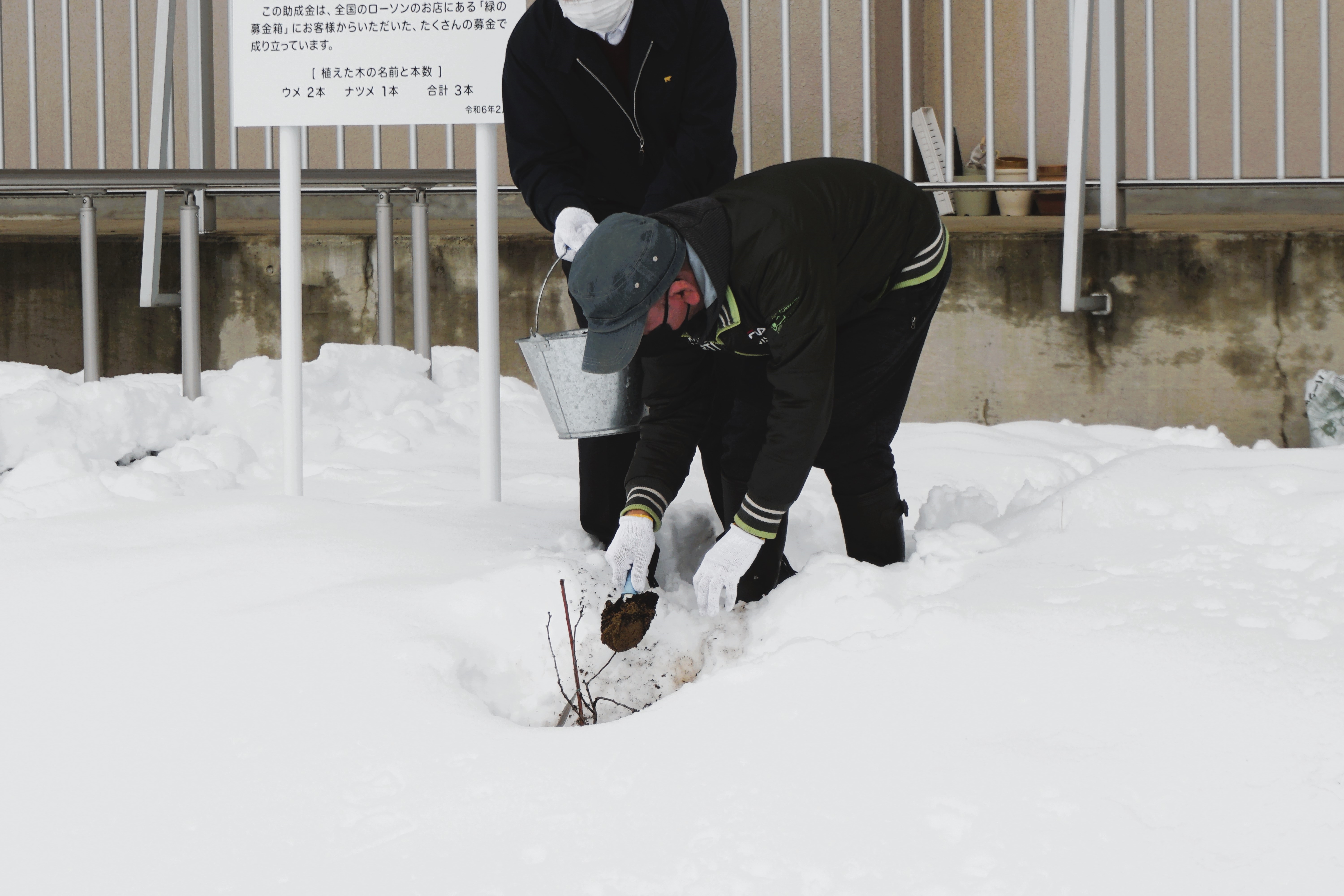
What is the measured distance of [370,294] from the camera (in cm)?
475

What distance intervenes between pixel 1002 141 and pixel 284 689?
182 inches

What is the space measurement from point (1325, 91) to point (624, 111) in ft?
10.0

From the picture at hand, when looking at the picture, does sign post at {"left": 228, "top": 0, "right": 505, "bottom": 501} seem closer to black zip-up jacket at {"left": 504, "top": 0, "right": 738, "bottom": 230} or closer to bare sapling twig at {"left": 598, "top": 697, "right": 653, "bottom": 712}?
black zip-up jacket at {"left": 504, "top": 0, "right": 738, "bottom": 230}

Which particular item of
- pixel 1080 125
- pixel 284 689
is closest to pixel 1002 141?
pixel 1080 125

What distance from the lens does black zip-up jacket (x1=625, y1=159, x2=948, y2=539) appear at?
203 centimetres

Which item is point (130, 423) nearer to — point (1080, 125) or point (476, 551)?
point (476, 551)

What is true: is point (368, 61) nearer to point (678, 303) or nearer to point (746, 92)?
point (678, 303)

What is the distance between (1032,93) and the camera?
4477 mm

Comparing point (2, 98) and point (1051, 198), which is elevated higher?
point (2, 98)

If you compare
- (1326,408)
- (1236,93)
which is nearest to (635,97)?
(1326,408)

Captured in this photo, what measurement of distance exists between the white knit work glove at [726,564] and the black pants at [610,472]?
1.83 feet

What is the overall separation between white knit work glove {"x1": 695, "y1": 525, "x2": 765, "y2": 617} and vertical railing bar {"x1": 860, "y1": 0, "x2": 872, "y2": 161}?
260 centimetres

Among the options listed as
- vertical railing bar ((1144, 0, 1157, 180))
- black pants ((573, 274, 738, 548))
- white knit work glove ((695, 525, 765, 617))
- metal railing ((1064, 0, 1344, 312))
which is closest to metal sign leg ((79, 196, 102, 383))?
black pants ((573, 274, 738, 548))

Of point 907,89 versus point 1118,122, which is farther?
point 907,89
